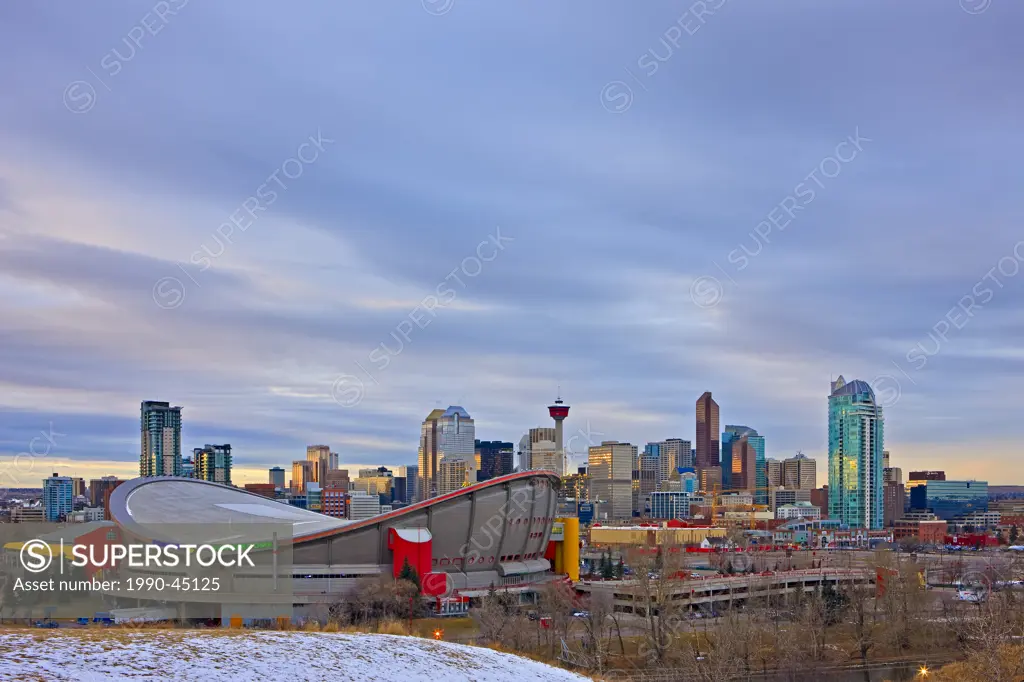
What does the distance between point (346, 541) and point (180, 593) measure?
17.8 meters

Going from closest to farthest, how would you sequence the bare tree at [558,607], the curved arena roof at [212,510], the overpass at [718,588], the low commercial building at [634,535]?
the bare tree at [558,607], the curved arena roof at [212,510], the overpass at [718,588], the low commercial building at [634,535]

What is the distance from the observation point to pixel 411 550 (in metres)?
70.9

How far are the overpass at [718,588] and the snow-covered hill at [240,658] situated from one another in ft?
151

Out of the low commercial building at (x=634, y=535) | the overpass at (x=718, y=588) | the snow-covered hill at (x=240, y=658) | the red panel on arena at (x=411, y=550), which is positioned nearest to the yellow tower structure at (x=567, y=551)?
the overpass at (x=718, y=588)

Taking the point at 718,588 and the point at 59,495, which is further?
the point at 59,495

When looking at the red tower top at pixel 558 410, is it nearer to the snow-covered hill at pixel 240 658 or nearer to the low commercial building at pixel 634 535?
the low commercial building at pixel 634 535

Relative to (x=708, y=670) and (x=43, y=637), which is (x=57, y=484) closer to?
(x=708, y=670)

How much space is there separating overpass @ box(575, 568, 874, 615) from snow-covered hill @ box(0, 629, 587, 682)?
151 ft

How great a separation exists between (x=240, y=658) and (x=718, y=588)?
65.7 metres

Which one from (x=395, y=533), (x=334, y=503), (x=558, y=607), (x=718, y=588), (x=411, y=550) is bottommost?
(x=334, y=503)

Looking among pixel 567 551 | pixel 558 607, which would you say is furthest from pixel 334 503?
pixel 558 607

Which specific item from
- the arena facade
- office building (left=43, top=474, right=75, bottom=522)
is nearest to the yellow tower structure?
the arena facade

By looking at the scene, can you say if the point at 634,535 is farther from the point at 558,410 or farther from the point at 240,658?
the point at 240,658

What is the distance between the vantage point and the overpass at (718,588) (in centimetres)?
7150
